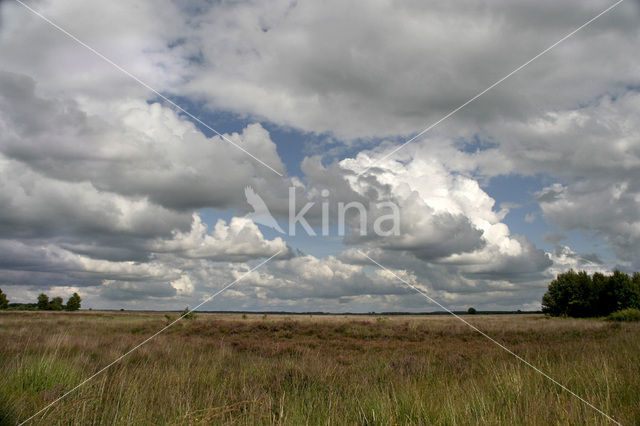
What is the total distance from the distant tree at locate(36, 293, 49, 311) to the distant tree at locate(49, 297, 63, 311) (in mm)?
2905

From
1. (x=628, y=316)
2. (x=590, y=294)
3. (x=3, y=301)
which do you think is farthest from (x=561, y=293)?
(x=3, y=301)

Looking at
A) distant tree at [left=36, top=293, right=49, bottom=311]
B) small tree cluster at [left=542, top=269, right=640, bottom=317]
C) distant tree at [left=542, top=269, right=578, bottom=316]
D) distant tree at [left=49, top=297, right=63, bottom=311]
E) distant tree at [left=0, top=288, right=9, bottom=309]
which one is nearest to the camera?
small tree cluster at [left=542, top=269, right=640, bottom=317]

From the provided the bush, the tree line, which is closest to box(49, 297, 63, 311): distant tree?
the tree line

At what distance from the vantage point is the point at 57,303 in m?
130

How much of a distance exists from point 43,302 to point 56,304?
7.41 meters

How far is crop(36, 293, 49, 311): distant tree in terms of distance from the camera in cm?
12133

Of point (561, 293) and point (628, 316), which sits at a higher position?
point (561, 293)

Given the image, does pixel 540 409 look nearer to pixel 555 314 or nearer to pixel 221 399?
pixel 221 399

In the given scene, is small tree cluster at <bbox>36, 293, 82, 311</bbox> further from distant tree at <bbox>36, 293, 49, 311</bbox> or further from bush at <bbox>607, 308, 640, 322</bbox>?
bush at <bbox>607, 308, 640, 322</bbox>

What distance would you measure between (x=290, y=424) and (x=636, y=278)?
9852 cm

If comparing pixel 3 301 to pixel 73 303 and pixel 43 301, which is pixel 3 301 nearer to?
pixel 43 301

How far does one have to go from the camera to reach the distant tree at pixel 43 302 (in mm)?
121331

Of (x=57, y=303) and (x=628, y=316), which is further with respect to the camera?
(x=57, y=303)

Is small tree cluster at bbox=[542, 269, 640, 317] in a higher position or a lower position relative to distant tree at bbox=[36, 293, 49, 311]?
higher
